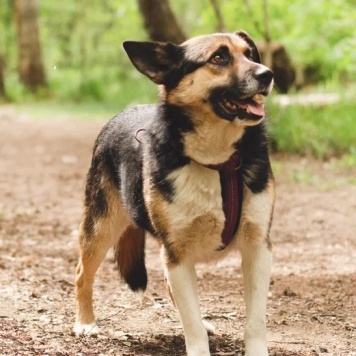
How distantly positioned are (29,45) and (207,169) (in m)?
22.8

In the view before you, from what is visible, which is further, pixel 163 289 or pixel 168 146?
pixel 163 289

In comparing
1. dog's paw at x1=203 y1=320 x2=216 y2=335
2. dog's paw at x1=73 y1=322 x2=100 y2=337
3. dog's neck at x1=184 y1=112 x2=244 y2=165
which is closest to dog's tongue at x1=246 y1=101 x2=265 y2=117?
dog's neck at x1=184 y1=112 x2=244 y2=165

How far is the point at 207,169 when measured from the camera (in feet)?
13.6

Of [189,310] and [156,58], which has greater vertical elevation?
[156,58]

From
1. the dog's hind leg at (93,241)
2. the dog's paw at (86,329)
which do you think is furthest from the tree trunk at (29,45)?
the dog's paw at (86,329)

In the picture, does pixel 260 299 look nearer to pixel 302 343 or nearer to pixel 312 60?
pixel 302 343

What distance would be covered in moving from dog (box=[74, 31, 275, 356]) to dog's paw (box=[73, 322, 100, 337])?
33.9 inches

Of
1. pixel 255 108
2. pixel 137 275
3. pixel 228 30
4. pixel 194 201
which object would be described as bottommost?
pixel 137 275

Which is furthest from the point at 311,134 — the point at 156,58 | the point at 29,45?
the point at 29,45

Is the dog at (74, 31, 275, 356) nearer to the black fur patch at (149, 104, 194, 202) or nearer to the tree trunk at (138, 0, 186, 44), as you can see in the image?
the black fur patch at (149, 104, 194, 202)

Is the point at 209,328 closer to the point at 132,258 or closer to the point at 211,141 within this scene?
the point at 132,258

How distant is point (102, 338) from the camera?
4.75m

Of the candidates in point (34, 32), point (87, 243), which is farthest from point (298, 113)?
point (34, 32)

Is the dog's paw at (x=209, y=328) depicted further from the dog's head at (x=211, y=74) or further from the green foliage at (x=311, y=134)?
the green foliage at (x=311, y=134)
